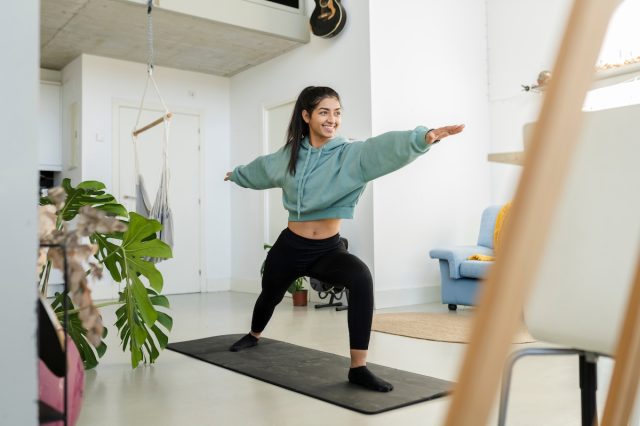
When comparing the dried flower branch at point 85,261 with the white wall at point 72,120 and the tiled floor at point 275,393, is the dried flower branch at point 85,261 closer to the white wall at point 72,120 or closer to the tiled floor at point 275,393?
the tiled floor at point 275,393

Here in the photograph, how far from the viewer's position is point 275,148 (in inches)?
260

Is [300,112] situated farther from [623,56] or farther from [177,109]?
[177,109]

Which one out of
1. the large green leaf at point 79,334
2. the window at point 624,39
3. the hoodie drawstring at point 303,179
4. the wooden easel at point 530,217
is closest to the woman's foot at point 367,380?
the hoodie drawstring at point 303,179

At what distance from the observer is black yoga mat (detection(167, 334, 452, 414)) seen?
2268mm

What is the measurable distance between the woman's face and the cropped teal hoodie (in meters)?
0.07

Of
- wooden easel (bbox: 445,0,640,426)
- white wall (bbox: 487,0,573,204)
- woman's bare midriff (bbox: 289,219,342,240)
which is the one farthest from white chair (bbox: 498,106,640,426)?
white wall (bbox: 487,0,573,204)

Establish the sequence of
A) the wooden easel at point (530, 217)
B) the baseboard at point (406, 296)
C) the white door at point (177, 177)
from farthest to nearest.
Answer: the white door at point (177, 177) → the baseboard at point (406, 296) → the wooden easel at point (530, 217)

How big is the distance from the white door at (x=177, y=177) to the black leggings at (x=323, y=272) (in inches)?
157

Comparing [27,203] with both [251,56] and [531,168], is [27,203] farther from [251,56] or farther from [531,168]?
[251,56]

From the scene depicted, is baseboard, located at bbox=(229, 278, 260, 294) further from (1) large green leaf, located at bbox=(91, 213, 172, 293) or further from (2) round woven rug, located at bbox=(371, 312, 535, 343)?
(1) large green leaf, located at bbox=(91, 213, 172, 293)

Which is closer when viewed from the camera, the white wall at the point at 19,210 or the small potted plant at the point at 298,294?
the white wall at the point at 19,210

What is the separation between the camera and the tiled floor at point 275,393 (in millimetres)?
2043

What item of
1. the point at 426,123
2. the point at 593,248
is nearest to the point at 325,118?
the point at 593,248

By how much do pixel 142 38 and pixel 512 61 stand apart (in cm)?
385
